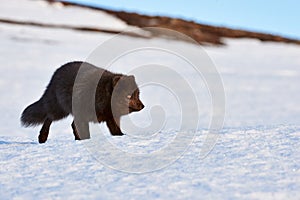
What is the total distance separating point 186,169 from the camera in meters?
3.09

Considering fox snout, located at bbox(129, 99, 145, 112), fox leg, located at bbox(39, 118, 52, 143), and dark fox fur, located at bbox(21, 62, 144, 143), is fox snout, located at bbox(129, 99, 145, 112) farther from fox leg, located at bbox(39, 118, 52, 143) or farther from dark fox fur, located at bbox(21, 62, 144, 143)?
fox leg, located at bbox(39, 118, 52, 143)

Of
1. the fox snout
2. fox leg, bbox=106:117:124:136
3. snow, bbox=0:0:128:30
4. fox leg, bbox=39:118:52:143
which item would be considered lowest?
fox leg, bbox=39:118:52:143

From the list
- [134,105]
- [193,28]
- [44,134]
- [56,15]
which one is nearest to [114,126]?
[134,105]

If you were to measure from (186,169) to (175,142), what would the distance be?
2.30ft

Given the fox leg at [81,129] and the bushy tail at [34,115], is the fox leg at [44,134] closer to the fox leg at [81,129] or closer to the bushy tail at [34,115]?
the bushy tail at [34,115]

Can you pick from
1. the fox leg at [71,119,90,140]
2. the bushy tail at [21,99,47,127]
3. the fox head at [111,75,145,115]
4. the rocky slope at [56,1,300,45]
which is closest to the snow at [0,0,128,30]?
the rocky slope at [56,1,300,45]

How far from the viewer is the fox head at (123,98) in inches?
183

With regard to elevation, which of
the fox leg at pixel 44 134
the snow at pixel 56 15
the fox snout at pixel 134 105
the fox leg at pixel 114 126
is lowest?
the fox leg at pixel 44 134

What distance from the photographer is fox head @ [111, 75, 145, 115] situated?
4637 millimetres

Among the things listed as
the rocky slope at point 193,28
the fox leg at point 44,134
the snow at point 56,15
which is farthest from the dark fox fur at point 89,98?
the rocky slope at point 193,28

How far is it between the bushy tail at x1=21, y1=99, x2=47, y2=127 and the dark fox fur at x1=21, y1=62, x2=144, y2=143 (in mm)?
93

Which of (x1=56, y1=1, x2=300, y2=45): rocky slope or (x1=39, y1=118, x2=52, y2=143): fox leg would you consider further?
(x1=56, y1=1, x2=300, y2=45): rocky slope

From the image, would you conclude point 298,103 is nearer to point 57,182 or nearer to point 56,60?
point 56,60

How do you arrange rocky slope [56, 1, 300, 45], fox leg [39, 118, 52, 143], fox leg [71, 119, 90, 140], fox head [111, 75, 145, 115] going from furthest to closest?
1. rocky slope [56, 1, 300, 45]
2. fox leg [39, 118, 52, 143]
3. fox head [111, 75, 145, 115]
4. fox leg [71, 119, 90, 140]
